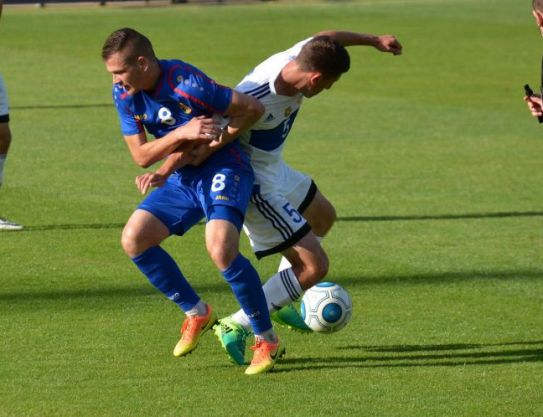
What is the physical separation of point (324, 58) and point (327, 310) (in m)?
1.56

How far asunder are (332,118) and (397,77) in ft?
17.4

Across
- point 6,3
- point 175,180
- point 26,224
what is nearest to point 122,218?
point 26,224

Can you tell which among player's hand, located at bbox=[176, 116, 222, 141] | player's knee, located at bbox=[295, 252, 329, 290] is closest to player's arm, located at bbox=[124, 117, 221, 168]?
player's hand, located at bbox=[176, 116, 222, 141]

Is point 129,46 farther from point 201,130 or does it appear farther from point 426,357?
point 426,357

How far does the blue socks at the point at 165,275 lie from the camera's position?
287 inches

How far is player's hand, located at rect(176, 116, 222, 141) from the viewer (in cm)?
689

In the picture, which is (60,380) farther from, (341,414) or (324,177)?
(324,177)

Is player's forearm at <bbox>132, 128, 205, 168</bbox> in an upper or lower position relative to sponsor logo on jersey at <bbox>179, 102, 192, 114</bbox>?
lower

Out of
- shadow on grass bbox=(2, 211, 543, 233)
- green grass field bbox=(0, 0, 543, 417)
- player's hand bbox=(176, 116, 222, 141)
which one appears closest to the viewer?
green grass field bbox=(0, 0, 543, 417)

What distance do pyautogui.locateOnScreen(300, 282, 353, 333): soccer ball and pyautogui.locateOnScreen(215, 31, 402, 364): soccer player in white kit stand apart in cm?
29

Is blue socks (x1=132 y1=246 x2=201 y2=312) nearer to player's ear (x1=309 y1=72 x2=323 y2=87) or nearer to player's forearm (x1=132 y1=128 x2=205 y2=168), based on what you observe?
player's forearm (x1=132 y1=128 x2=205 y2=168)

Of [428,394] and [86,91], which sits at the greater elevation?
[428,394]

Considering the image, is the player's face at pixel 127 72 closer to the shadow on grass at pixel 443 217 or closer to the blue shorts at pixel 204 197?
the blue shorts at pixel 204 197

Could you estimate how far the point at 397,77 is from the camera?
2350 cm
